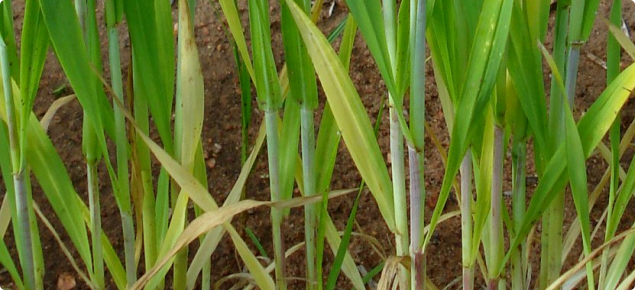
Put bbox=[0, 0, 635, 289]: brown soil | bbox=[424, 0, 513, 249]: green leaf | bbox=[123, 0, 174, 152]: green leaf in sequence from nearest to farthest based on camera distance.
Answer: bbox=[424, 0, 513, 249]: green leaf → bbox=[123, 0, 174, 152]: green leaf → bbox=[0, 0, 635, 289]: brown soil

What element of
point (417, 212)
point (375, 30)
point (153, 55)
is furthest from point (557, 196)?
point (153, 55)

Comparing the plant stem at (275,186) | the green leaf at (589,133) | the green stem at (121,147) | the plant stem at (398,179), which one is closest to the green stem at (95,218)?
the green stem at (121,147)

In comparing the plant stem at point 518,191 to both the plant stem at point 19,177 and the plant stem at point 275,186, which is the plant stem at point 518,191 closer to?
the plant stem at point 275,186

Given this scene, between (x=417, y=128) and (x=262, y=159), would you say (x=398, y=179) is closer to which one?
(x=417, y=128)

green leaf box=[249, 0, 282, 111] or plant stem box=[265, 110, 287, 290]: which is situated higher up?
green leaf box=[249, 0, 282, 111]

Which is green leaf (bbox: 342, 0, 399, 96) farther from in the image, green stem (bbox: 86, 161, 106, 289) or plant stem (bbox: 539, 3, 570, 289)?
green stem (bbox: 86, 161, 106, 289)

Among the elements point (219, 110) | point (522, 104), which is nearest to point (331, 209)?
point (219, 110)

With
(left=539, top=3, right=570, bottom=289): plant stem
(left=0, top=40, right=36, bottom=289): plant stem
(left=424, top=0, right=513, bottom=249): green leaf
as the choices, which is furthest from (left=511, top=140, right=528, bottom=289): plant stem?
(left=0, top=40, right=36, bottom=289): plant stem
